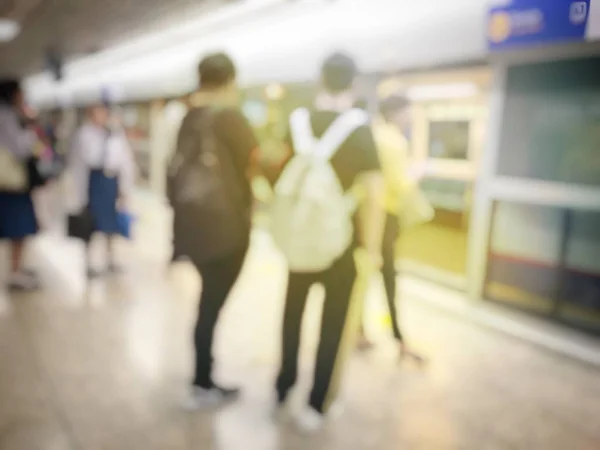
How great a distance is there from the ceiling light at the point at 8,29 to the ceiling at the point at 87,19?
11cm

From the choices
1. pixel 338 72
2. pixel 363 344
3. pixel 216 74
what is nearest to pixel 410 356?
pixel 363 344

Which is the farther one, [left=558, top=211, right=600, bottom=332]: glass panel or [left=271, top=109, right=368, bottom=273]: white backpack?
[left=558, top=211, right=600, bottom=332]: glass panel

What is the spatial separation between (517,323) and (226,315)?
2.07m

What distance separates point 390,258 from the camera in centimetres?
319

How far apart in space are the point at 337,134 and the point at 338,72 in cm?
27

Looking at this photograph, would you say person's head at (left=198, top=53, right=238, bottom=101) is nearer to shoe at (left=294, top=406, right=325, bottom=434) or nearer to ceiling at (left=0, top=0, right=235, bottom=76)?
shoe at (left=294, top=406, right=325, bottom=434)

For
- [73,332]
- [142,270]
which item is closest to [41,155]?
[142,270]

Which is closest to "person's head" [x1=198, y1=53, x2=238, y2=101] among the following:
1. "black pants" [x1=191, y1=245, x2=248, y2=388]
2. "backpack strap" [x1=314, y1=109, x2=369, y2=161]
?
"backpack strap" [x1=314, y1=109, x2=369, y2=161]

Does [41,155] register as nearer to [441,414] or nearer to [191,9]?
[191,9]

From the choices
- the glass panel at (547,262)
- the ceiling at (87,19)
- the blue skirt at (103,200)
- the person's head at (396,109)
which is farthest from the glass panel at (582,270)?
the ceiling at (87,19)

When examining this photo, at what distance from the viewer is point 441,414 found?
2605mm

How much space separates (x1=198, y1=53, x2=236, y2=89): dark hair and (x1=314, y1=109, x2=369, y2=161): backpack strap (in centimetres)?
53

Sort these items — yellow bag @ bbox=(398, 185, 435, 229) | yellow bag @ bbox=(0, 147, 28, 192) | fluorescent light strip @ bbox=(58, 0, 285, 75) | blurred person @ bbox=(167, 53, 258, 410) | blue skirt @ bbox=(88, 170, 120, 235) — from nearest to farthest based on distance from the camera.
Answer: blurred person @ bbox=(167, 53, 258, 410)
yellow bag @ bbox=(398, 185, 435, 229)
yellow bag @ bbox=(0, 147, 28, 192)
blue skirt @ bbox=(88, 170, 120, 235)
fluorescent light strip @ bbox=(58, 0, 285, 75)

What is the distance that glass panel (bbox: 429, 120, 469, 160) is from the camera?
26.3 ft
